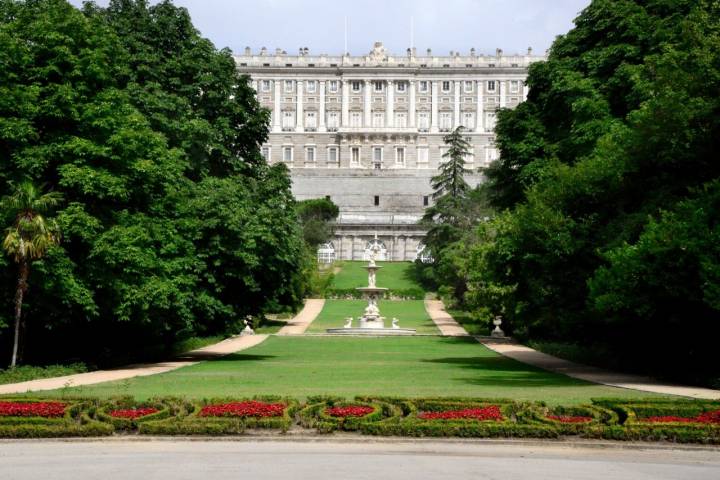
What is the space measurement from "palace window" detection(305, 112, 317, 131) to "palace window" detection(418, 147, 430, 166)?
14437 mm

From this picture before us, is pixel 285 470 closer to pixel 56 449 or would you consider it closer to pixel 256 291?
pixel 56 449

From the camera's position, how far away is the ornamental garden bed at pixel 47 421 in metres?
16.0

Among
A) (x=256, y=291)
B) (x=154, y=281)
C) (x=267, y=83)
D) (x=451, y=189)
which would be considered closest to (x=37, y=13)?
(x=154, y=281)

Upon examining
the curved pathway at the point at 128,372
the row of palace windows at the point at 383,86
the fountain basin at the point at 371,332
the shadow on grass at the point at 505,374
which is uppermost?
the row of palace windows at the point at 383,86

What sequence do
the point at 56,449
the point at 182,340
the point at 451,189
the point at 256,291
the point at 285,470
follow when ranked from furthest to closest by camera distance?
the point at 451,189
the point at 182,340
the point at 256,291
the point at 56,449
the point at 285,470

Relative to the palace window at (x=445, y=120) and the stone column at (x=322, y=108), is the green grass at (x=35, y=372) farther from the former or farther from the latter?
the palace window at (x=445, y=120)

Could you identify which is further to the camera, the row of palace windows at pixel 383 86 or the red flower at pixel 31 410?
the row of palace windows at pixel 383 86

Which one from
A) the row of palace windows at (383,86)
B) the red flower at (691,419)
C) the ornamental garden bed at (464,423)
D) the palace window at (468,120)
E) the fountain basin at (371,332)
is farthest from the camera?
the row of palace windows at (383,86)

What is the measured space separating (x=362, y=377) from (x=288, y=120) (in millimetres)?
115479

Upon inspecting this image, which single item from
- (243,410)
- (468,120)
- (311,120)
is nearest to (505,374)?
(243,410)

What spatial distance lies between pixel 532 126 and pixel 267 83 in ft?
338

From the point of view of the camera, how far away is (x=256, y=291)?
119 feet

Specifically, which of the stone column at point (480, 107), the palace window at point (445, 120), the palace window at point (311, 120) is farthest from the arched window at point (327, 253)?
the stone column at point (480, 107)

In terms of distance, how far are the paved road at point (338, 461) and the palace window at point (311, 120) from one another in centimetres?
12480
